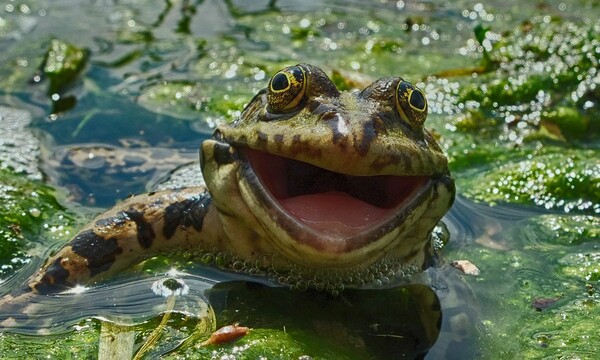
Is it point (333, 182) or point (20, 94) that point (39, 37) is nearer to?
point (20, 94)

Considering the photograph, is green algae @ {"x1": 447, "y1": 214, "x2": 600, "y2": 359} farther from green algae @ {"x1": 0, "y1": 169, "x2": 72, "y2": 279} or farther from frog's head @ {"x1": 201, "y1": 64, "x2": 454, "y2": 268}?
green algae @ {"x1": 0, "y1": 169, "x2": 72, "y2": 279}

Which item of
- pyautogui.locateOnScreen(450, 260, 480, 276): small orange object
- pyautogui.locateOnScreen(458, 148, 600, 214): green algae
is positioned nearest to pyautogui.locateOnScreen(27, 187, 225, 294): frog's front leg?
pyautogui.locateOnScreen(450, 260, 480, 276): small orange object

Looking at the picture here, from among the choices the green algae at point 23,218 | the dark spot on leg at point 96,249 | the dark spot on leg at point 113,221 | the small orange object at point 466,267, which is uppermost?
the dark spot on leg at point 113,221

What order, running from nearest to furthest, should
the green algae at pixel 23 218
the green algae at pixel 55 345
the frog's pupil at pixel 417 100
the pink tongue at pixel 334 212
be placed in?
the green algae at pixel 55 345 < the pink tongue at pixel 334 212 < the frog's pupil at pixel 417 100 < the green algae at pixel 23 218

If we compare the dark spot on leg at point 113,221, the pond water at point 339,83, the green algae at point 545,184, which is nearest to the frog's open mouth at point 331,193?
the pond water at point 339,83

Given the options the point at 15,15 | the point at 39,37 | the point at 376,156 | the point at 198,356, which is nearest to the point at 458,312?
the point at 376,156

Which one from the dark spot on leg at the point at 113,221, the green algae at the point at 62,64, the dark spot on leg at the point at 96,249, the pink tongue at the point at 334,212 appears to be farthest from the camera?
the green algae at the point at 62,64

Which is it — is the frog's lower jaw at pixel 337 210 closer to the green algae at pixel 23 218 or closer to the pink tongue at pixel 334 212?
the pink tongue at pixel 334 212
